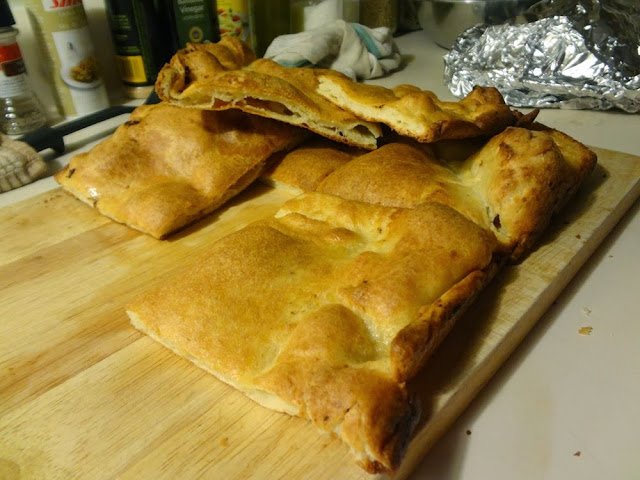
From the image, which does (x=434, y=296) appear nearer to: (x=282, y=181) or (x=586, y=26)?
(x=282, y=181)

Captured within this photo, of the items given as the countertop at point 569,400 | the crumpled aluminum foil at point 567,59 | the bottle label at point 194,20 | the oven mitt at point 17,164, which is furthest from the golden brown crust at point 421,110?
the bottle label at point 194,20

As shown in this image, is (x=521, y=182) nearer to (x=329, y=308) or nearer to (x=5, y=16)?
(x=329, y=308)

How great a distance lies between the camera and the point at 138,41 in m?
2.26

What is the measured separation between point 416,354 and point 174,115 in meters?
1.10

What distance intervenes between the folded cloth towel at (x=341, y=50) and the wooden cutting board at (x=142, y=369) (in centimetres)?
122

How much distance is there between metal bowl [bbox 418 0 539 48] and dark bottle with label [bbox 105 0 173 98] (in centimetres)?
148

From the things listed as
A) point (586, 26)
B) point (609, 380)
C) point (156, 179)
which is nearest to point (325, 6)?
point (586, 26)

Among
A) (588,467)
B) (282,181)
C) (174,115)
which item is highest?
(174,115)

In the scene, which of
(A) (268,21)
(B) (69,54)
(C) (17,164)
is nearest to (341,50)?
(A) (268,21)

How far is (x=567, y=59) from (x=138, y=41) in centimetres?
187

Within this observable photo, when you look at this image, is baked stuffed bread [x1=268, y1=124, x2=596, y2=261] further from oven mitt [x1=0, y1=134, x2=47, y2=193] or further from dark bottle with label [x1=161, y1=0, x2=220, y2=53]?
dark bottle with label [x1=161, y1=0, x2=220, y2=53]

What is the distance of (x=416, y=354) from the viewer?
840 mm

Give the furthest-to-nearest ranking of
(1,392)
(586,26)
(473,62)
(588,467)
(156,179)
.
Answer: (473,62), (586,26), (156,179), (1,392), (588,467)

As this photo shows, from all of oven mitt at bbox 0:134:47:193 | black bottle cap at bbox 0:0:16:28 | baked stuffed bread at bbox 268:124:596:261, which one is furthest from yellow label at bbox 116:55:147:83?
baked stuffed bread at bbox 268:124:596:261
